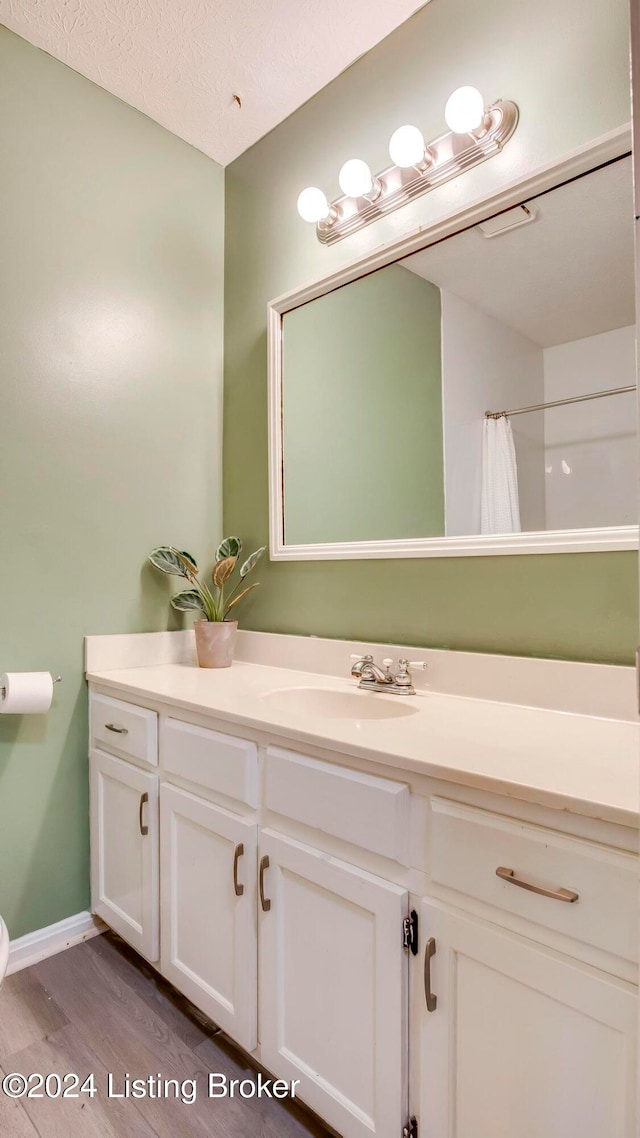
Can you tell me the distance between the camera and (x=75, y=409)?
68.3 inches

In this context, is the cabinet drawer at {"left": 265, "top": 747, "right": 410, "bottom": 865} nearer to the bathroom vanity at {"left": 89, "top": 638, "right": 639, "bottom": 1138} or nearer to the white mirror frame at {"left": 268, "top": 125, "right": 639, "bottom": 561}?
the bathroom vanity at {"left": 89, "top": 638, "right": 639, "bottom": 1138}

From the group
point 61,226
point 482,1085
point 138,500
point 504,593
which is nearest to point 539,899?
point 482,1085

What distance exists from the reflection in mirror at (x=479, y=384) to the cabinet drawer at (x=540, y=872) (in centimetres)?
66

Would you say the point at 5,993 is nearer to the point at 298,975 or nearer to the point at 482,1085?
the point at 298,975

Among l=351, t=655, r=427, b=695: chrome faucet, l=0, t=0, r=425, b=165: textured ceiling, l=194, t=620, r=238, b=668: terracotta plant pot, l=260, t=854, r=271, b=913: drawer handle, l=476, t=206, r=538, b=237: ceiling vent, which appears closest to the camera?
l=260, t=854, r=271, b=913: drawer handle

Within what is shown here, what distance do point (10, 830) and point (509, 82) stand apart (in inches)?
88.7

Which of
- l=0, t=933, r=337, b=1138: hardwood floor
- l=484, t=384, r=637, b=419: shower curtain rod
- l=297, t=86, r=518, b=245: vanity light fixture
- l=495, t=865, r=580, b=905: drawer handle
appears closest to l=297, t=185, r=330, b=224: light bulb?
l=297, t=86, r=518, b=245: vanity light fixture

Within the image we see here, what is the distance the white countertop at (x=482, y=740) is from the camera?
Answer: 77cm

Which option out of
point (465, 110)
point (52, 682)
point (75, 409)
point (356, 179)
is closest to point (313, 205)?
point (356, 179)

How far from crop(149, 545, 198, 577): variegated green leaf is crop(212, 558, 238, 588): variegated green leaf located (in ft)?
0.26

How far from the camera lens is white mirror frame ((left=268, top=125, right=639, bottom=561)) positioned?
1187 mm

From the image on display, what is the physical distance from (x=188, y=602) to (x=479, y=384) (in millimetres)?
1103

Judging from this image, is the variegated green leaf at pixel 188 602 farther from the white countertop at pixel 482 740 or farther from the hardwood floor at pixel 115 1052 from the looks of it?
the hardwood floor at pixel 115 1052

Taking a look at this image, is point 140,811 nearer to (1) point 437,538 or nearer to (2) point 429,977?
(2) point 429,977
